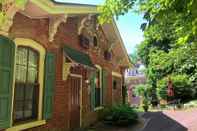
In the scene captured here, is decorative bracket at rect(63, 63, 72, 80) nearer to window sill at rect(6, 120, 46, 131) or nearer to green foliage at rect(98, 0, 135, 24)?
window sill at rect(6, 120, 46, 131)

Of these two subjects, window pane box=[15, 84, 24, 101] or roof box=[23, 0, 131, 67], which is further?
roof box=[23, 0, 131, 67]

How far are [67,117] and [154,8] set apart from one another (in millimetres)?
7448

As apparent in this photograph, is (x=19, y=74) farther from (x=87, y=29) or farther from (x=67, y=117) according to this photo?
(x=87, y=29)

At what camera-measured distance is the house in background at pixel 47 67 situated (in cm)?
786

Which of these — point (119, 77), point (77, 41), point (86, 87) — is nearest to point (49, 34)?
point (77, 41)

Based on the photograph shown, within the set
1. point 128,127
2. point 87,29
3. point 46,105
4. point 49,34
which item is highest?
point 87,29

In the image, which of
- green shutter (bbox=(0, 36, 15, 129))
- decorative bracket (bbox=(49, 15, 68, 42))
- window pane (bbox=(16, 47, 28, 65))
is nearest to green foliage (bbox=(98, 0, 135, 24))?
green shutter (bbox=(0, 36, 15, 129))

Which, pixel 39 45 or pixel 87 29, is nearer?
pixel 39 45

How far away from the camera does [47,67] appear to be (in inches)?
388

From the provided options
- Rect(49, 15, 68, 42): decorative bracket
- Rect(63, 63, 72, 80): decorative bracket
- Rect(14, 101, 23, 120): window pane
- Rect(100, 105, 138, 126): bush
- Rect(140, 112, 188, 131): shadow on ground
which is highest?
Rect(49, 15, 68, 42): decorative bracket

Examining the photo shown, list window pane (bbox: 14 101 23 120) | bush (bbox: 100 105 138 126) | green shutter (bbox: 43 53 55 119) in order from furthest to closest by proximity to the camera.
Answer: bush (bbox: 100 105 138 126) < green shutter (bbox: 43 53 55 119) < window pane (bbox: 14 101 23 120)

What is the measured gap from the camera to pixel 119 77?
68.9 feet

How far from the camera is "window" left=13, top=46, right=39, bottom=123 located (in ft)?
28.3

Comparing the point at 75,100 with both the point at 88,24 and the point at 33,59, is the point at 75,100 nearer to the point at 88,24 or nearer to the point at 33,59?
the point at 88,24
